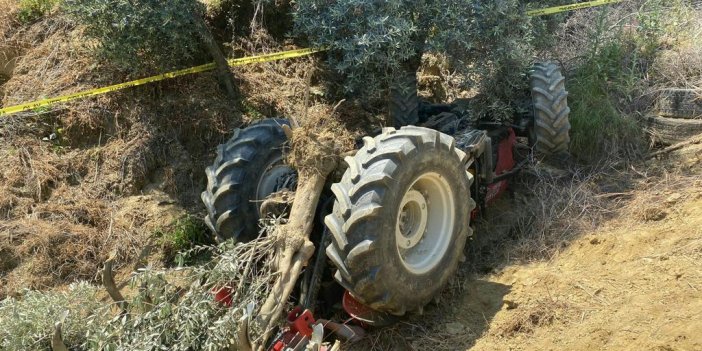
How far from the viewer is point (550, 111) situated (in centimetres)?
623

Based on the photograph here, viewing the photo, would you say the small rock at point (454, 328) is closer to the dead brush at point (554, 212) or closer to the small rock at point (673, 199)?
the dead brush at point (554, 212)

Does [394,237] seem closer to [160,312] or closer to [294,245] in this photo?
[294,245]

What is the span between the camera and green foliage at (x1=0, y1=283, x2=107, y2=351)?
4.20 m

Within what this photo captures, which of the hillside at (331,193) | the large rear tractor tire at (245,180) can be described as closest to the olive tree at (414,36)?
the hillside at (331,193)

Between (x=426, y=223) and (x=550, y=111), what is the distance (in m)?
2.16

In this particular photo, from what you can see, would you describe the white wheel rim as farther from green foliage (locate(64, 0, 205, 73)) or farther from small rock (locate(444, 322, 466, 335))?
green foliage (locate(64, 0, 205, 73))

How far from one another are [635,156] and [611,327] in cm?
306

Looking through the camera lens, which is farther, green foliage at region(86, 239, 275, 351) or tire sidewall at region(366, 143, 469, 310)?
tire sidewall at region(366, 143, 469, 310)

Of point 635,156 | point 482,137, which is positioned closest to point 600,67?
point 635,156

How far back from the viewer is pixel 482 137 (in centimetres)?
562

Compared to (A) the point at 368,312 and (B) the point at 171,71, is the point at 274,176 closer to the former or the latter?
(A) the point at 368,312

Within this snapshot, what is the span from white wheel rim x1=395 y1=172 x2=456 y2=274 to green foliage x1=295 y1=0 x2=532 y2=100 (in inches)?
88.1

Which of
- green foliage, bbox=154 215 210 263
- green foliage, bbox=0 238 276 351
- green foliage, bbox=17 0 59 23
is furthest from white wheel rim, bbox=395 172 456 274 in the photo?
green foliage, bbox=17 0 59 23

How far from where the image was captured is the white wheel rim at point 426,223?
15.3 ft
